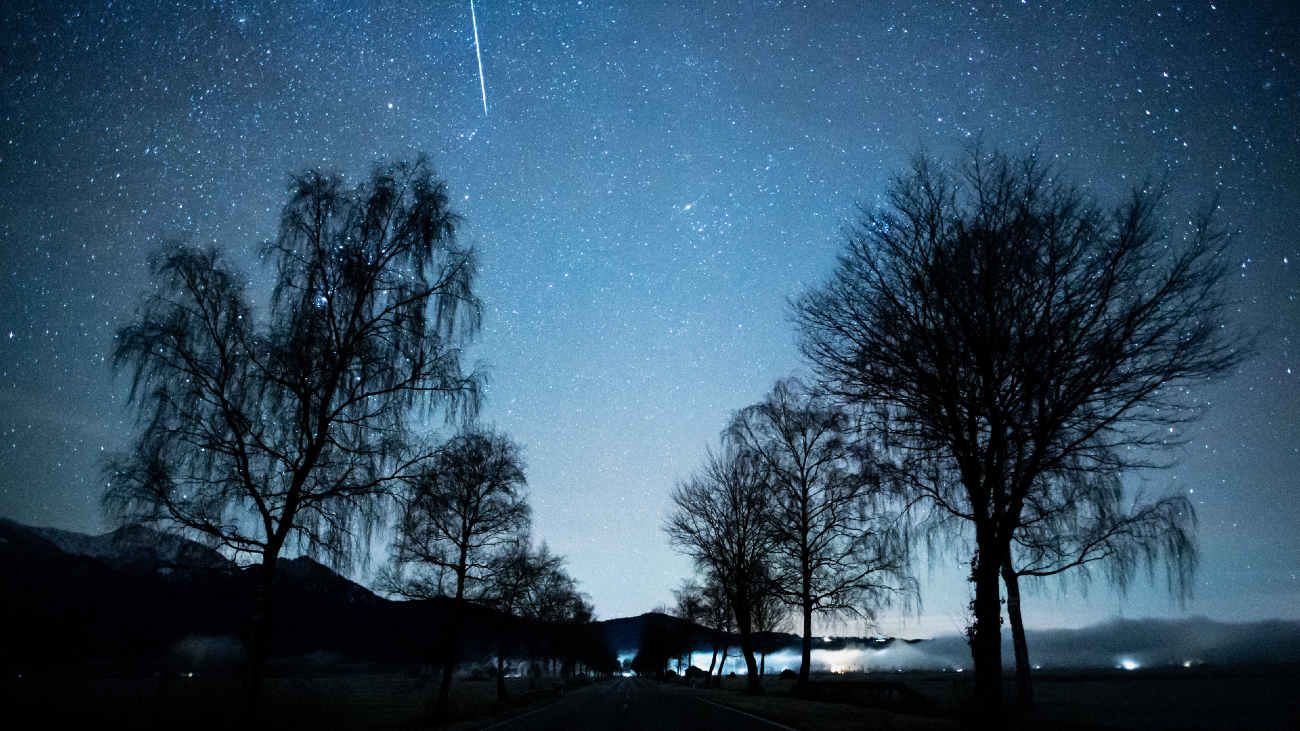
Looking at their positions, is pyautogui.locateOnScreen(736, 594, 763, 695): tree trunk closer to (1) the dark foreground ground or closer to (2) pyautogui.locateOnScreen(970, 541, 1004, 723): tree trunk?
(1) the dark foreground ground

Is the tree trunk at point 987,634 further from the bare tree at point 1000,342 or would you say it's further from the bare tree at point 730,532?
the bare tree at point 730,532

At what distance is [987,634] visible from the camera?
555 inches

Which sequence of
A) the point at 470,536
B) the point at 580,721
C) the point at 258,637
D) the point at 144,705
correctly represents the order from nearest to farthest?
the point at 144,705 < the point at 258,637 < the point at 580,721 < the point at 470,536

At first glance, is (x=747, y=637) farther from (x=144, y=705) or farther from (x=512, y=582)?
(x=144, y=705)

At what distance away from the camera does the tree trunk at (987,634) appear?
1362cm

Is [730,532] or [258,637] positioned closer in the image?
[258,637]

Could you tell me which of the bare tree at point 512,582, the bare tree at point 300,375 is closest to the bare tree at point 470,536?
the bare tree at point 512,582

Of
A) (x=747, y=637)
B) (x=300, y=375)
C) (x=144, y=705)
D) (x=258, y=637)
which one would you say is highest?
(x=300, y=375)

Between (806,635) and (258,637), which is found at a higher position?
(258,637)

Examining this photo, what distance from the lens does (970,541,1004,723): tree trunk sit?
13.6 meters

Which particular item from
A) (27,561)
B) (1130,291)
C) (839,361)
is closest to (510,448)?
(839,361)

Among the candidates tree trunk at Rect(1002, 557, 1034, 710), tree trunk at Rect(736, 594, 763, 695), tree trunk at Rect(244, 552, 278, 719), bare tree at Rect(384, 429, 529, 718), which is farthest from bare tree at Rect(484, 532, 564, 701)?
tree trunk at Rect(1002, 557, 1034, 710)

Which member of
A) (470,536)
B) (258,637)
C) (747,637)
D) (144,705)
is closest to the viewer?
(144,705)

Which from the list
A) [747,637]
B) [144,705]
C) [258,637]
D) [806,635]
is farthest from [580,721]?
[747,637]
